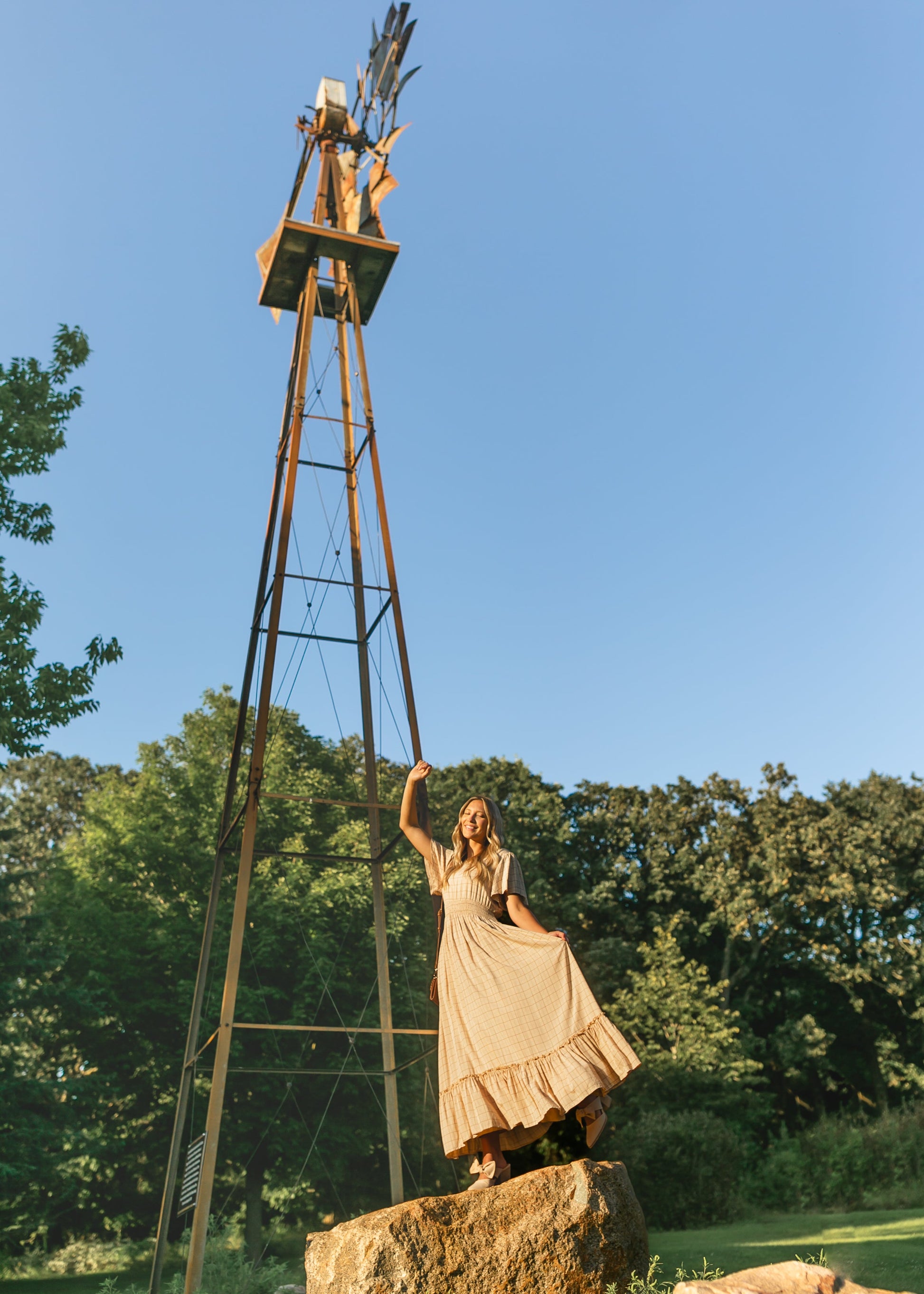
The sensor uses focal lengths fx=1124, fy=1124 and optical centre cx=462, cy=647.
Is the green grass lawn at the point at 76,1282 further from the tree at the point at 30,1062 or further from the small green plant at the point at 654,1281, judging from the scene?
the small green plant at the point at 654,1281

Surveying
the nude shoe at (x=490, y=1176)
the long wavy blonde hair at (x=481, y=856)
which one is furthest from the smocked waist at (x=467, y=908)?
the nude shoe at (x=490, y=1176)

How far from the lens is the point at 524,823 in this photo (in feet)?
85.8

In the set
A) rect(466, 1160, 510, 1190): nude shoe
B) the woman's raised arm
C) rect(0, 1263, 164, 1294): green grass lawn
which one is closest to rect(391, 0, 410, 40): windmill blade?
the woman's raised arm

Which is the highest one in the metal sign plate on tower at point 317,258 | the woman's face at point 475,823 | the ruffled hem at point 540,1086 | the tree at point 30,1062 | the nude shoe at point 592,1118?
the metal sign plate on tower at point 317,258

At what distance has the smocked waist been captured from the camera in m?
5.84

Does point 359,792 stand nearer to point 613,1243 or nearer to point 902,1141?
point 902,1141

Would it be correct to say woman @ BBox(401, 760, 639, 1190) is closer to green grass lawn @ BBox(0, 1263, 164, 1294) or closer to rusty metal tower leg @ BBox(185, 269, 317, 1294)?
rusty metal tower leg @ BBox(185, 269, 317, 1294)

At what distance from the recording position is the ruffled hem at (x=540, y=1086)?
5.05 m

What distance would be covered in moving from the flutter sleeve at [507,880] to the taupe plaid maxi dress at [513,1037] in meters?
0.12

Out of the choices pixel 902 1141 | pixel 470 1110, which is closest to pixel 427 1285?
pixel 470 1110

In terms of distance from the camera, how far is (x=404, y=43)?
11.8 m

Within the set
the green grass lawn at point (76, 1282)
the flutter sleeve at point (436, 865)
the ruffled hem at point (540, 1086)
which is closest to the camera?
the ruffled hem at point (540, 1086)

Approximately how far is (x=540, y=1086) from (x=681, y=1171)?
1702 cm

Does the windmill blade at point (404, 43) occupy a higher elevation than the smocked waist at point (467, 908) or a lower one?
higher
